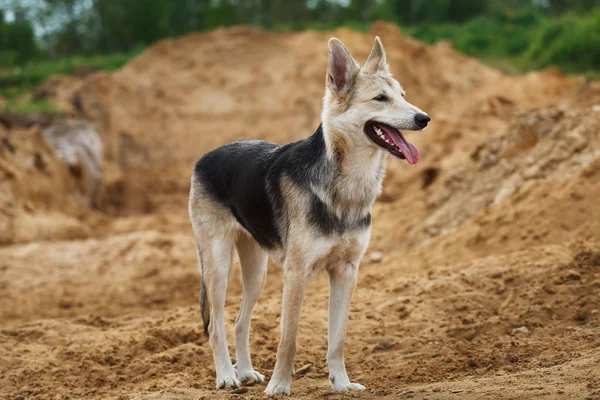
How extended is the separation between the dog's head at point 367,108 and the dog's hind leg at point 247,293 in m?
1.69

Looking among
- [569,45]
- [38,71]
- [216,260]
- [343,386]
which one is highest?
[216,260]

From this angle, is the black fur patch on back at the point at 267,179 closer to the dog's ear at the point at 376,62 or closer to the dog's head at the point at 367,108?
the dog's head at the point at 367,108

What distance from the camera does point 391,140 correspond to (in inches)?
246

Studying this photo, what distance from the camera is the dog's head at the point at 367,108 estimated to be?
20.3ft

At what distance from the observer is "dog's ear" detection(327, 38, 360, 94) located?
644cm

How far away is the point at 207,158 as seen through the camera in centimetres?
773

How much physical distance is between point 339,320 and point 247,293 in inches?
47.3

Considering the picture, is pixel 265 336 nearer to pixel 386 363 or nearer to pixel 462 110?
pixel 386 363

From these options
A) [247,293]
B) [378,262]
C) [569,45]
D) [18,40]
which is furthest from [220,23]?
[247,293]

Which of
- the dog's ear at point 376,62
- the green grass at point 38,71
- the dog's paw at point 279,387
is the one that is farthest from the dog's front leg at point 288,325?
the green grass at point 38,71

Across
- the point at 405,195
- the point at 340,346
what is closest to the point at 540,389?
the point at 340,346

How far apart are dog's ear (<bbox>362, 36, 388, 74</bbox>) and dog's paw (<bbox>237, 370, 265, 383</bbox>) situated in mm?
2934

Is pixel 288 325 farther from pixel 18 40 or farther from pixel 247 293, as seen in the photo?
pixel 18 40

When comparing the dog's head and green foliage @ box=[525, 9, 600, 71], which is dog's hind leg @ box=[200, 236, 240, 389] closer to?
the dog's head
